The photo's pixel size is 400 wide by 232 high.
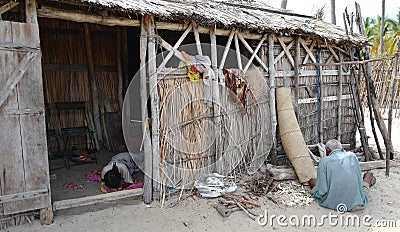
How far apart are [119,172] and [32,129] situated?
157 cm

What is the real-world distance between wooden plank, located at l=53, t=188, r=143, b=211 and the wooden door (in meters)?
0.20

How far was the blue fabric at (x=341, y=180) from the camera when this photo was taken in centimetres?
399

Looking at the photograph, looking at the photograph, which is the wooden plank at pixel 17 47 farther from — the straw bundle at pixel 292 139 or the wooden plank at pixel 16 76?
the straw bundle at pixel 292 139

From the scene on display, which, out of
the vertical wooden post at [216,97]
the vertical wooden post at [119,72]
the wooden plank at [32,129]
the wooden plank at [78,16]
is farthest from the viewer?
the vertical wooden post at [119,72]

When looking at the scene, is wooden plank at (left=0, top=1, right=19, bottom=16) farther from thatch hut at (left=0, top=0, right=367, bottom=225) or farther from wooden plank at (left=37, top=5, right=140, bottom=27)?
wooden plank at (left=37, top=5, right=140, bottom=27)

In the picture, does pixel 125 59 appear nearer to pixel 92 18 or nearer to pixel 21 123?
pixel 92 18

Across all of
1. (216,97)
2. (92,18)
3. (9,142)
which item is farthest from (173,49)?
(9,142)

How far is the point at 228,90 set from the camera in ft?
16.9

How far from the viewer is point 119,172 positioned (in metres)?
4.74

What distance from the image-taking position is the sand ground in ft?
12.0

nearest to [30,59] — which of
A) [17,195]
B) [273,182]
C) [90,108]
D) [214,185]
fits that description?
[17,195]

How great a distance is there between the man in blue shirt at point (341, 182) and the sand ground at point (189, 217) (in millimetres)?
145

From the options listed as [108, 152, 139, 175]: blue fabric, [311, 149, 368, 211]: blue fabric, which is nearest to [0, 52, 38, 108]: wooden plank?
[108, 152, 139, 175]: blue fabric

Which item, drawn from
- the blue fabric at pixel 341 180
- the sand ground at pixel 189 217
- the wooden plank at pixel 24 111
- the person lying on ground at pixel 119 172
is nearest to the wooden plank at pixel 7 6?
the wooden plank at pixel 24 111
